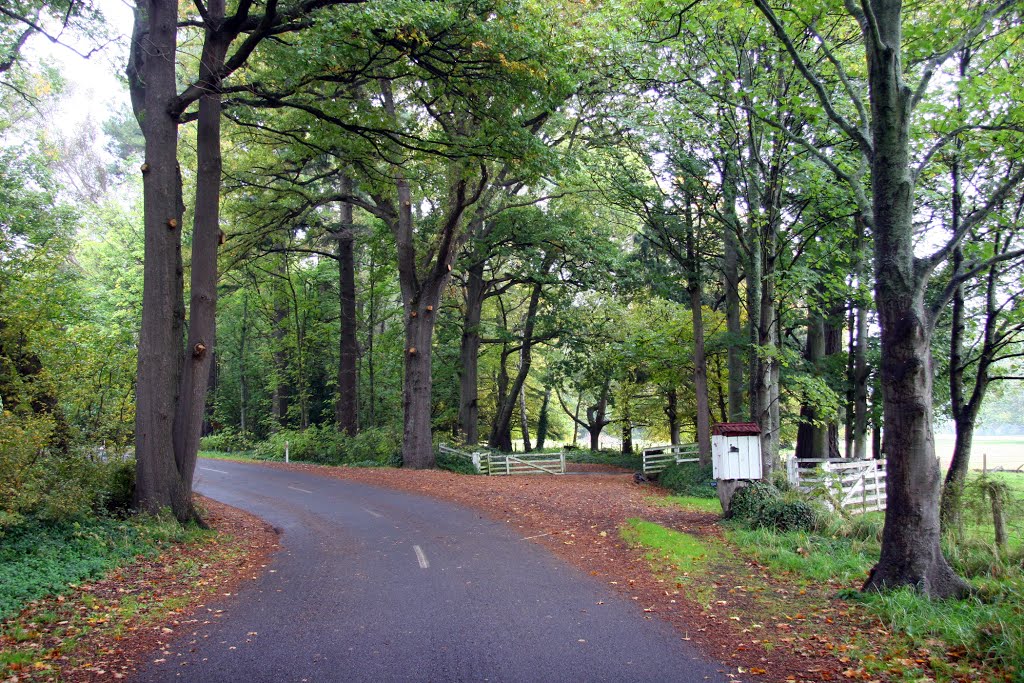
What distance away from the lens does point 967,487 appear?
32.7 ft

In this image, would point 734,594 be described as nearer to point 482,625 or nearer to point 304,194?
point 482,625

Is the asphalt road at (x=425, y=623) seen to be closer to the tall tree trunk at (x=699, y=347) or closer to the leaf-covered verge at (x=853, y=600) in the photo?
the leaf-covered verge at (x=853, y=600)

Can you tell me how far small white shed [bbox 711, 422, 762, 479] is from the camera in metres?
12.1

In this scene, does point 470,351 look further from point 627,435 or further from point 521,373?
point 627,435

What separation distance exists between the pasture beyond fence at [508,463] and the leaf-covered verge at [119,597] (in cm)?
1191

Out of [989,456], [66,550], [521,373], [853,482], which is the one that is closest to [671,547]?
[853,482]

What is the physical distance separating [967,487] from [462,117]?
12514 millimetres

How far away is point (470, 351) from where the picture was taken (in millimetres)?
25875

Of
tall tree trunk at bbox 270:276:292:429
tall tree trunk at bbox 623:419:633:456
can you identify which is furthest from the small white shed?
tall tree trunk at bbox 270:276:292:429

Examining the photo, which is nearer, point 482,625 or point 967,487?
point 482,625

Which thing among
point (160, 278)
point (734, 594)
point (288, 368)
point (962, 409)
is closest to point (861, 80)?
point (962, 409)

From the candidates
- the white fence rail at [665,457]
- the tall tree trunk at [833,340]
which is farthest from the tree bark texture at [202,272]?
the tall tree trunk at [833,340]

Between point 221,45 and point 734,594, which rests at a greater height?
point 221,45

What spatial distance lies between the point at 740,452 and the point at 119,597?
9.72 meters
